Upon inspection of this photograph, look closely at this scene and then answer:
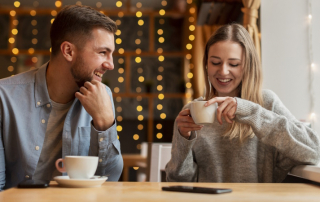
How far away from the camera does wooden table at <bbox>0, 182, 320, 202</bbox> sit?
0.66m

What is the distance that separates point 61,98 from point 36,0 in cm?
328

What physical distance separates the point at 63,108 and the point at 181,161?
1.63 feet

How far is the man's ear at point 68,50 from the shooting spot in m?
1.36

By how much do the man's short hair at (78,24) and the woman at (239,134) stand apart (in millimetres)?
438

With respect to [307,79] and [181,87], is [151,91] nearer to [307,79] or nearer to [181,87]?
[181,87]

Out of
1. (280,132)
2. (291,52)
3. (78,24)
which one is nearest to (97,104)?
(78,24)

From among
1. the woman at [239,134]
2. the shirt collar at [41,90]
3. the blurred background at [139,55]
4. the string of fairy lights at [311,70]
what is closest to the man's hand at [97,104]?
the shirt collar at [41,90]

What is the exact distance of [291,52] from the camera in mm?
1881

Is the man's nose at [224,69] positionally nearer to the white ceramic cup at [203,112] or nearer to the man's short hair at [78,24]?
the white ceramic cup at [203,112]

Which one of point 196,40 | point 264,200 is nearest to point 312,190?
point 264,200

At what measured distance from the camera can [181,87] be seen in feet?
13.5

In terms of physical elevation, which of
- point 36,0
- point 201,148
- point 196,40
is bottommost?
point 201,148

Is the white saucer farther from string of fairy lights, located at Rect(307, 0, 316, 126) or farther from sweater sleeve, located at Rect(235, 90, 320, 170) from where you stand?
string of fairy lights, located at Rect(307, 0, 316, 126)

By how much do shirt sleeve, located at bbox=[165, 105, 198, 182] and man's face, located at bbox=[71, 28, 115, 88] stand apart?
0.39 meters
